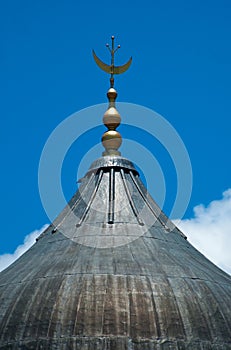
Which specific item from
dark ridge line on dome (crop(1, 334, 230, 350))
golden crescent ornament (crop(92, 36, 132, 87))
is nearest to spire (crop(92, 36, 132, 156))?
golden crescent ornament (crop(92, 36, 132, 87))

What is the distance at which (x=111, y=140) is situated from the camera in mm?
38844

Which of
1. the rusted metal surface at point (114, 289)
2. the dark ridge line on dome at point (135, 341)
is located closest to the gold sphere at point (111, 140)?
the rusted metal surface at point (114, 289)

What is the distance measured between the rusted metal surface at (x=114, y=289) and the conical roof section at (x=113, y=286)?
0.04 meters

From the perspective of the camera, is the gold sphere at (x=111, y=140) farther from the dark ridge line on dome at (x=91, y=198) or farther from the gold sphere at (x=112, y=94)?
the gold sphere at (x=112, y=94)

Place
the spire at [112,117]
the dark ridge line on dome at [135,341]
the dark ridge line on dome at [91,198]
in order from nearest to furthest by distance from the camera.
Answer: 1. the dark ridge line on dome at [135,341]
2. the dark ridge line on dome at [91,198]
3. the spire at [112,117]

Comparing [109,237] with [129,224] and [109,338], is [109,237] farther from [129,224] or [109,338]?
[109,338]

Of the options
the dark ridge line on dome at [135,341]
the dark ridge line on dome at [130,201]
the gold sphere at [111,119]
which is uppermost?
the gold sphere at [111,119]

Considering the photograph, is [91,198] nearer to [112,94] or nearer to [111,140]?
[111,140]

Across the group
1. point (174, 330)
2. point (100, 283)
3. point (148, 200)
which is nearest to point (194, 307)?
point (174, 330)

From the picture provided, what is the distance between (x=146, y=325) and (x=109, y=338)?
1397mm

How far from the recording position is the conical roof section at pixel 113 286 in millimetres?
28000

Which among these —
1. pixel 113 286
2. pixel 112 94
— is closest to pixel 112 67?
pixel 112 94

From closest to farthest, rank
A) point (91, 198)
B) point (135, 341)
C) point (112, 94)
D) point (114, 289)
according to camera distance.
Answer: point (135, 341), point (114, 289), point (91, 198), point (112, 94)

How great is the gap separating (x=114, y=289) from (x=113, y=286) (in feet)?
0.60
